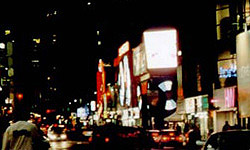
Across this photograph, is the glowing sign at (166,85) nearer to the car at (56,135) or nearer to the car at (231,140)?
the car at (56,135)

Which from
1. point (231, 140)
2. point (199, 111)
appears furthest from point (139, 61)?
point (231, 140)

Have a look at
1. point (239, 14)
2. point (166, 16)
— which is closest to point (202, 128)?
point (239, 14)

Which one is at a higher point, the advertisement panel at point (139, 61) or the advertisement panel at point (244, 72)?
the advertisement panel at point (139, 61)

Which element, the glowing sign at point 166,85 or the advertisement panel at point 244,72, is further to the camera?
the glowing sign at point 166,85

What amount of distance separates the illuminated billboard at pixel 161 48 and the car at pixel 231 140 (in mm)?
42979

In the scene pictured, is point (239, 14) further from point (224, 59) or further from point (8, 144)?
point (8, 144)

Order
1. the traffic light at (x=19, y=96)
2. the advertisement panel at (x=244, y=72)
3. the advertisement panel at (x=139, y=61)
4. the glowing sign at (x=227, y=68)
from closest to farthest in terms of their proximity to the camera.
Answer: the traffic light at (x=19, y=96) < the advertisement panel at (x=244, y=72) < the glowing sign at (x=227, y=68) < the advertisement panel at (x=139, y=61)

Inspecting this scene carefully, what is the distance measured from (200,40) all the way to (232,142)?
34620mm

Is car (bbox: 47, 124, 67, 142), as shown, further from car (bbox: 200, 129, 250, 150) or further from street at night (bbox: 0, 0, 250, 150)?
car (bbox: 200, 129, 250, 150)

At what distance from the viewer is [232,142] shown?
1308 cm

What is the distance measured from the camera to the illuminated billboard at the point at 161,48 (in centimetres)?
5669

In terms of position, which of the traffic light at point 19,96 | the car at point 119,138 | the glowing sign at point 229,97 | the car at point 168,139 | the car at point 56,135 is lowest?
A: the car at point 56,135

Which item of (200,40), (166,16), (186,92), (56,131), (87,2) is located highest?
Answer: (87,2)

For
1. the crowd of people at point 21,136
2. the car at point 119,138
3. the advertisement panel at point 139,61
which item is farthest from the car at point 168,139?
the advertisement panel at point 139,61
